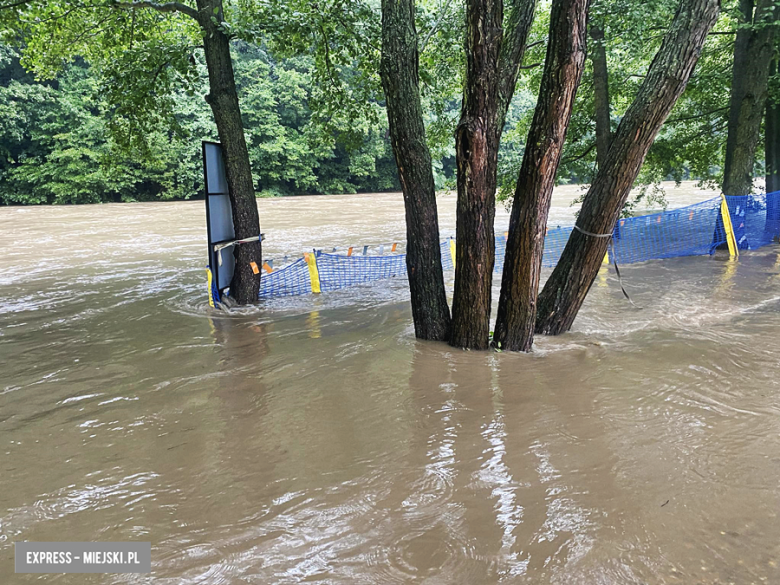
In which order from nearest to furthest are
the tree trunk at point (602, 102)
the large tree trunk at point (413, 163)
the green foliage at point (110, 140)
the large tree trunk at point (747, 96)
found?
1. the large tree trunk at point (413, 163)
2. the tree trunk at point (602, 102)
3. the large tree trunk at point (747, 96)
4. the green foliage at point (110, 140)

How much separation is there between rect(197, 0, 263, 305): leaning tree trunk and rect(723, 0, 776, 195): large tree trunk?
963cm

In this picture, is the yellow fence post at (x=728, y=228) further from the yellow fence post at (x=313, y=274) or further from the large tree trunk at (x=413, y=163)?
the yellow fence post at (x=313, y=274)

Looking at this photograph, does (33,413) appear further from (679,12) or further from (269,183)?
(269,183)

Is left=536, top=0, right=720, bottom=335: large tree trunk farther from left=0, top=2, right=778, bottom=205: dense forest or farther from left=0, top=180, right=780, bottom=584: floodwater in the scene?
left=0, top=2, right=778, bottom=205: dense forest

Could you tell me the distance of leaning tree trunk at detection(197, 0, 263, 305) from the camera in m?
7.93

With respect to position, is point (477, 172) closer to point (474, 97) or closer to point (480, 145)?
point (480, 145)

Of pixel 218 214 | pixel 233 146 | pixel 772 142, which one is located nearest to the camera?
pixel 233 146

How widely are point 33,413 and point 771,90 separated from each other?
13831 millimetres

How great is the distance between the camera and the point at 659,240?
12125mm

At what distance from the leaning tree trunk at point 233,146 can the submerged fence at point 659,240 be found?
1301 millimetres

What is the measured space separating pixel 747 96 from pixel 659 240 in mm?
3232

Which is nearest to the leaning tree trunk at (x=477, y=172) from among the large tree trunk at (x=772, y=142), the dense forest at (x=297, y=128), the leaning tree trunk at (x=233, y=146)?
the dense forest at (x=297, y=128)

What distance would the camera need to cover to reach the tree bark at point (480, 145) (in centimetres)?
469

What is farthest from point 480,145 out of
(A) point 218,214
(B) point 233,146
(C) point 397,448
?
(A) point 218,214
